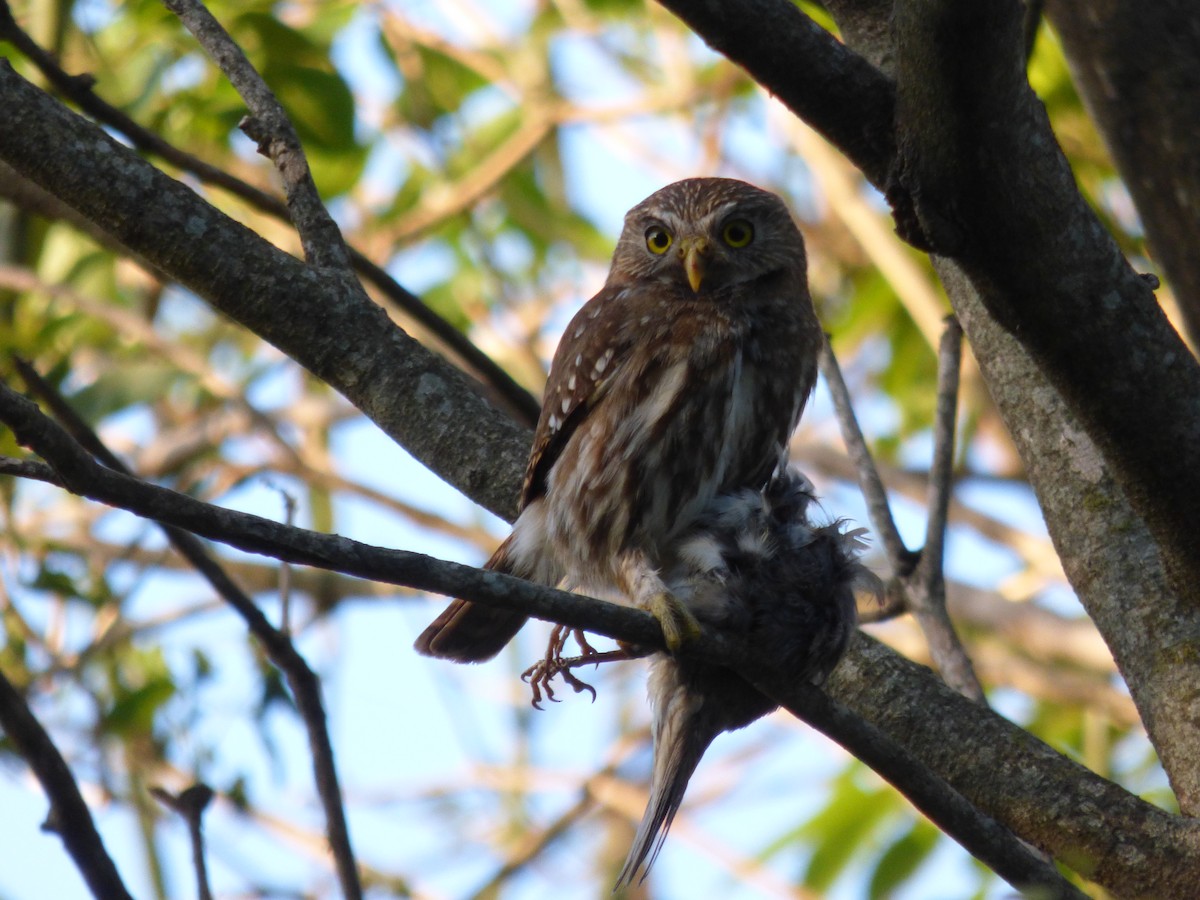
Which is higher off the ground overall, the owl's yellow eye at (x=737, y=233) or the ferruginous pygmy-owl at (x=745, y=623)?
the owl's yellow eye at (x=737, y=233)

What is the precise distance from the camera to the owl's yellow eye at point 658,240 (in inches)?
173

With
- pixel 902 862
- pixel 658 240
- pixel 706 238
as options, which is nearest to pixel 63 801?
pixel 706 238

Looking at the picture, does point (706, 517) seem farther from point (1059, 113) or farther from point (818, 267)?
point (818, 267)

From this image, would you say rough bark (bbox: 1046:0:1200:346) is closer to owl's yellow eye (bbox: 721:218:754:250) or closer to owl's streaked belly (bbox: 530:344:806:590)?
owl's streaked belly (bbox: 530:344:806:590)

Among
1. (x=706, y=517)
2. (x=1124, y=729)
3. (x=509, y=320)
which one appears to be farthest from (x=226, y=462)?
(x=1124, y=729)

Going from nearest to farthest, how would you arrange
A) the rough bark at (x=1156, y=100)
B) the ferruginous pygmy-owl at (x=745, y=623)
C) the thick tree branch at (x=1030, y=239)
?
the rough bark at (x=1156, y=100)
the thick tree branch at (x=1030, y=239)
the ferruginous pygmy-owl at (x=745, y=623)

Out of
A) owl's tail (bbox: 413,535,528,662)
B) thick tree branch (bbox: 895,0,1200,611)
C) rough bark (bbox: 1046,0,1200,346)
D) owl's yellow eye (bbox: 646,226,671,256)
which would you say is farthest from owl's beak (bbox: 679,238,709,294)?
rough bark (bbox: 1046,0,1200,346)

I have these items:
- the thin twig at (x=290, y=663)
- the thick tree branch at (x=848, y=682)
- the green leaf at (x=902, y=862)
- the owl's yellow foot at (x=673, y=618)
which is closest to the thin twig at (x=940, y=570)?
the thick tree branch at (x=848, y=682)

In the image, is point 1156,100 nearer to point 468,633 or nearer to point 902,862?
point 468,633

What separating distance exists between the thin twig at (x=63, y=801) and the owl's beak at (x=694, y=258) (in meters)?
2.22

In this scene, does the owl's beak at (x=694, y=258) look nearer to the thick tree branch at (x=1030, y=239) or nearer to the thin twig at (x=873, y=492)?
the thin twig at (x=873, y=492)

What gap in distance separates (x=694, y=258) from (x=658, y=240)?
1.24ft

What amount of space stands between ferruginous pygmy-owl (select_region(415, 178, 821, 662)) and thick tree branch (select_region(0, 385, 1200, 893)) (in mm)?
646

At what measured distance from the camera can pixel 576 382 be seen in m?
3.73
